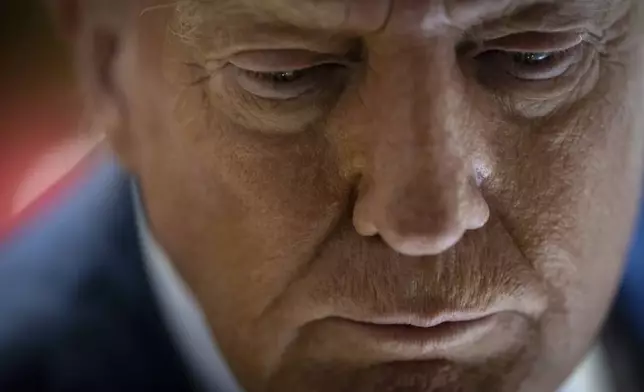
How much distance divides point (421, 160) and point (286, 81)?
0.11 metres

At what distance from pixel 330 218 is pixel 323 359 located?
4.1 inches

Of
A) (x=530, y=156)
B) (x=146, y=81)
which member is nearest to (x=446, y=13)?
(x=530, y=156)

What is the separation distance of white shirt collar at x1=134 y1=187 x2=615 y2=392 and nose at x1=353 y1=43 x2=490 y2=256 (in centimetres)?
22

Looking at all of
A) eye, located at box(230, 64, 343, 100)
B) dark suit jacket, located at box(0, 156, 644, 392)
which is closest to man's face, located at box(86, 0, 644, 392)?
eye, located at box(230, 64, 343, 100)

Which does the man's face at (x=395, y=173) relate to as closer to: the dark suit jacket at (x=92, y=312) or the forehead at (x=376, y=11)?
the forehead at (x=376, y=11)

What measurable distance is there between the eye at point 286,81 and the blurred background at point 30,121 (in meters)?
0.53

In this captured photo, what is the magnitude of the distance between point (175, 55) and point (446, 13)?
0.19 meters

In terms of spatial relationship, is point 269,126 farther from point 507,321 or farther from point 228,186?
point 507,321

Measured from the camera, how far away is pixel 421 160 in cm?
58

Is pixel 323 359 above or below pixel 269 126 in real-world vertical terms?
below

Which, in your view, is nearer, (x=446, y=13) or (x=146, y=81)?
(x=446, y=13)

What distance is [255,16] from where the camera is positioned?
60 cm

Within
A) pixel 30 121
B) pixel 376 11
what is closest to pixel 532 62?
pixel 376 11

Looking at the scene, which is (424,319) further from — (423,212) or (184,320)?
(184,320)
